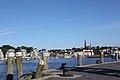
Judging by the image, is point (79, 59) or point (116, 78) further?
point (79, 59)

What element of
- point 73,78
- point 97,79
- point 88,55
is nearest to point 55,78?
point 73,78

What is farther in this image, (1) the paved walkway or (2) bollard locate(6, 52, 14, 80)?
(2) bollard locate(6, 52, 14, 80)

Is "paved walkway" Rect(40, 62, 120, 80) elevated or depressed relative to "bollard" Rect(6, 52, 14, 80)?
depressed

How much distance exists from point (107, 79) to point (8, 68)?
729 centimetres

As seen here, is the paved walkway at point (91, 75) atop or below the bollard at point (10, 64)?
below

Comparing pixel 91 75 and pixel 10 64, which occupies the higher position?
pixel 10 64

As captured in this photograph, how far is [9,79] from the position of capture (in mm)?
22156

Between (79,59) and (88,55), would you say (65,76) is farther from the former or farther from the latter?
(88,55)

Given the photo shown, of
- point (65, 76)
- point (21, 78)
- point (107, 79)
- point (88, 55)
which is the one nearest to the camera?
point (107, 79)

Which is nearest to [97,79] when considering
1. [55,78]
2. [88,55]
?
[55,78]

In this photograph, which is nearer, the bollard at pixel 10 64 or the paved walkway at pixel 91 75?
the paved walkway at pixel 91 75

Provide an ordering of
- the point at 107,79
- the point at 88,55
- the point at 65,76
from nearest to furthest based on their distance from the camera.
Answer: the point at 107,79, the point at 65,76, the point at 88,55

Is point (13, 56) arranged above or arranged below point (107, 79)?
above

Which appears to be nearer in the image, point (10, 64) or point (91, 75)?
point (91, 75)
